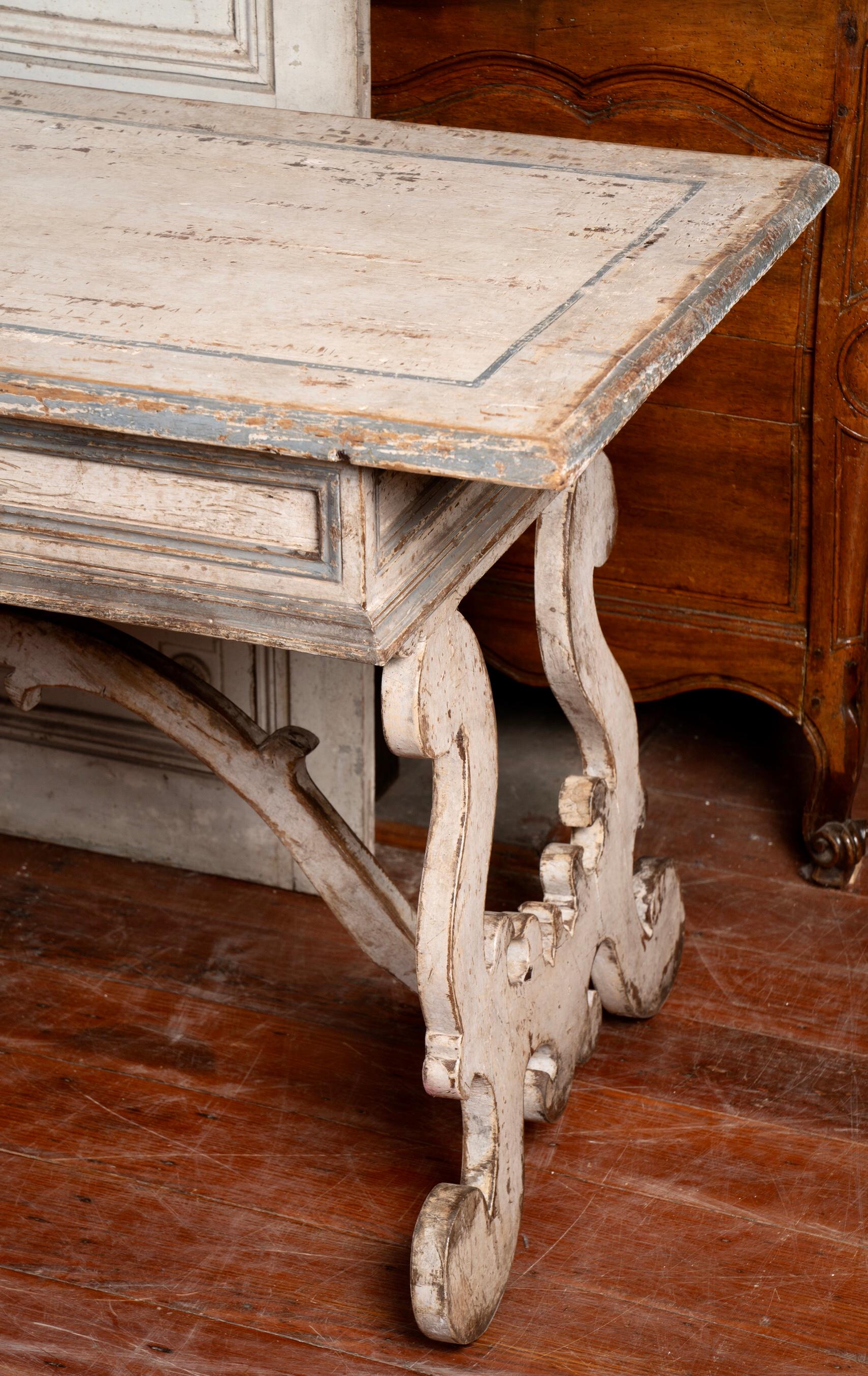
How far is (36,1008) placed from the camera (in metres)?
2.28

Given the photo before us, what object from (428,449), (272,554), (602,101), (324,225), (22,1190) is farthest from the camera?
(602,101)

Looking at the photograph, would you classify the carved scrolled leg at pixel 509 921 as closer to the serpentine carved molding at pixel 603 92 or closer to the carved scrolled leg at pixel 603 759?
the carved scrolled leg at pixel 603 759

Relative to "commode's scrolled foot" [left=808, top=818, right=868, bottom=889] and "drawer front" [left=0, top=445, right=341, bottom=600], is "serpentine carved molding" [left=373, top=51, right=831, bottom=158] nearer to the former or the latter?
"commode's scrolled foot" [left=808, top=818, right=868, bottom=889]

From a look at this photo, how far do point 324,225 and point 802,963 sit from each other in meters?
1.22

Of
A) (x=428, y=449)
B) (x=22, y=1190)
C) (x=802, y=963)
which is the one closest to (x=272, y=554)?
(x=428, y=449)

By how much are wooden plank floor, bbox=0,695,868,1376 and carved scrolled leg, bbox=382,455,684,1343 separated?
3.8 inches

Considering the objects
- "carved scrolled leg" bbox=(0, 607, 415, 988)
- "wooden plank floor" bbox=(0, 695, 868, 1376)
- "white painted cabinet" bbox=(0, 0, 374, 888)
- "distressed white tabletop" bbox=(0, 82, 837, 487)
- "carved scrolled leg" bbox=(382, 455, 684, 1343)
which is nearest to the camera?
"distressed white tabletop" bbox=(0, 82, 837, 487)

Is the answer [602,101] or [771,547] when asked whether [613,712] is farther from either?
[602,101]

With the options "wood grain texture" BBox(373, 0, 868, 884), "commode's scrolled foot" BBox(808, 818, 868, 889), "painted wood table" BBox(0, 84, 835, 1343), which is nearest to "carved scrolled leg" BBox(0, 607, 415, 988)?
"painted wood table" BBox(0, 84, 835, 1343)

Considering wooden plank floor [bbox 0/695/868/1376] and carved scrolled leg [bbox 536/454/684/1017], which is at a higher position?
carved scrolled leg [bbox 536/454/684/1017]

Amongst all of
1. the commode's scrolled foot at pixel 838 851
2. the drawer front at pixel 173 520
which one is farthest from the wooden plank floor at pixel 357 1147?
the drawer front at pixel 173 520

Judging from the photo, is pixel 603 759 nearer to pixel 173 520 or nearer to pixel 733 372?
pixel 733 372

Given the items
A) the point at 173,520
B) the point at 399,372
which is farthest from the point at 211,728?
the point at 399,372

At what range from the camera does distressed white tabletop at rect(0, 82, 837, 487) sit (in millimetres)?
1307
